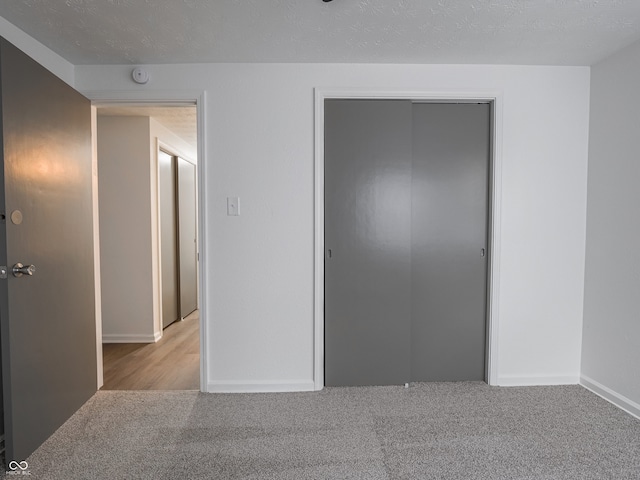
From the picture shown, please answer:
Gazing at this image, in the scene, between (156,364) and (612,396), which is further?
(156,364)

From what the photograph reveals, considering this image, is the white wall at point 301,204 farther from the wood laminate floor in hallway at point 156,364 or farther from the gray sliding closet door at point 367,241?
the wood laminate floor in hallway at point 156,364

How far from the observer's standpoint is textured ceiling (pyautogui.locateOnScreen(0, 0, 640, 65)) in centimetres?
185

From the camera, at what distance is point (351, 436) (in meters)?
2.00

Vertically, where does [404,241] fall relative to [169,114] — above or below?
below

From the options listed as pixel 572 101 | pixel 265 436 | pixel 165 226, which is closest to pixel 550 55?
pixel 572 101

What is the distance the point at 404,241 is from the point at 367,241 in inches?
10.5

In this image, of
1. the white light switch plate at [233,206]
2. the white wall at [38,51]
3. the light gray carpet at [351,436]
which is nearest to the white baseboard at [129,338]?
the light gray carpet at [351,436]

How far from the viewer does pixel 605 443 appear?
193 cm

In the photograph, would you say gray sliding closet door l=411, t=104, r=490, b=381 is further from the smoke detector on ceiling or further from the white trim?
the smoke detector on ceiling

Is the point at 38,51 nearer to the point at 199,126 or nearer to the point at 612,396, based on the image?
the point at 199,126

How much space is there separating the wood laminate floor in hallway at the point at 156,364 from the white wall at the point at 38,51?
2177 mm

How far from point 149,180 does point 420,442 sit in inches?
132
